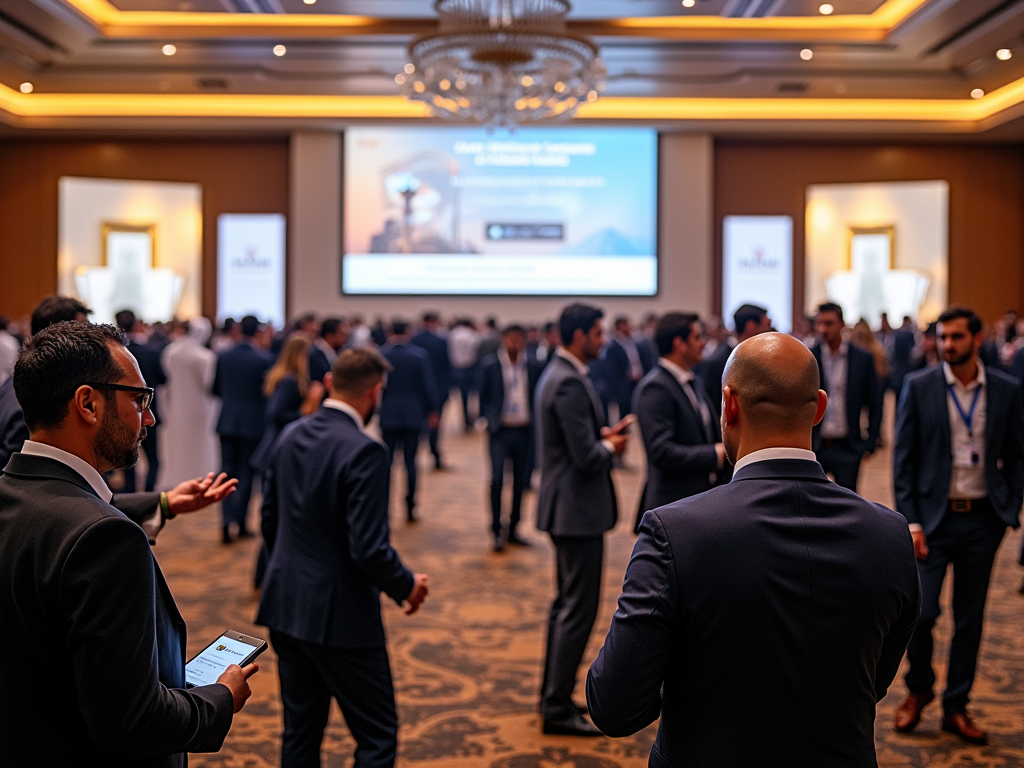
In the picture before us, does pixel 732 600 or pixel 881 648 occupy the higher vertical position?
pixel 732 600

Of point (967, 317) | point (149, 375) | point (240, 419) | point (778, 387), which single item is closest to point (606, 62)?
point (149, 375)

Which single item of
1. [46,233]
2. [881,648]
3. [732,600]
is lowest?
[881,648]

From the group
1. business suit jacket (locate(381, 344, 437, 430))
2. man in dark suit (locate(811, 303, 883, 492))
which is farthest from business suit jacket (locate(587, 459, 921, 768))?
business suit jacket (locate(381, 344, 437, 430))

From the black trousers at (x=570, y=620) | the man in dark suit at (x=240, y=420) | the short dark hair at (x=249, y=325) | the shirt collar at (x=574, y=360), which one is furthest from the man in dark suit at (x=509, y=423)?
the black trousers at (x=570, y=620)

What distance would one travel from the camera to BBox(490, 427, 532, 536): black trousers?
654 cm

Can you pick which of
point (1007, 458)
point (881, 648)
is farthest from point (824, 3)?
point (881, 648)

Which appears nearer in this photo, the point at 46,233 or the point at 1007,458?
the point at 1007,458

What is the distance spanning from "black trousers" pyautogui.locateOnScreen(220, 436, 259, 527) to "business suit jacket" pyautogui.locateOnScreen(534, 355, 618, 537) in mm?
→ 3600

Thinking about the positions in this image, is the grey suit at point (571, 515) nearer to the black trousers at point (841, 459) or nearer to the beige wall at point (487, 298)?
the black trousers at point (841, 459)

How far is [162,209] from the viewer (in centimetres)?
1677

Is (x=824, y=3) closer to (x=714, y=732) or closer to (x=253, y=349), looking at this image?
→ (x=253, y=349)

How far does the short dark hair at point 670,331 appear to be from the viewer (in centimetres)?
378

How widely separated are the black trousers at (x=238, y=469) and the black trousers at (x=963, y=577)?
15.6 ft

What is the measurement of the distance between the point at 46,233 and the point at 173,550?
485 inches
